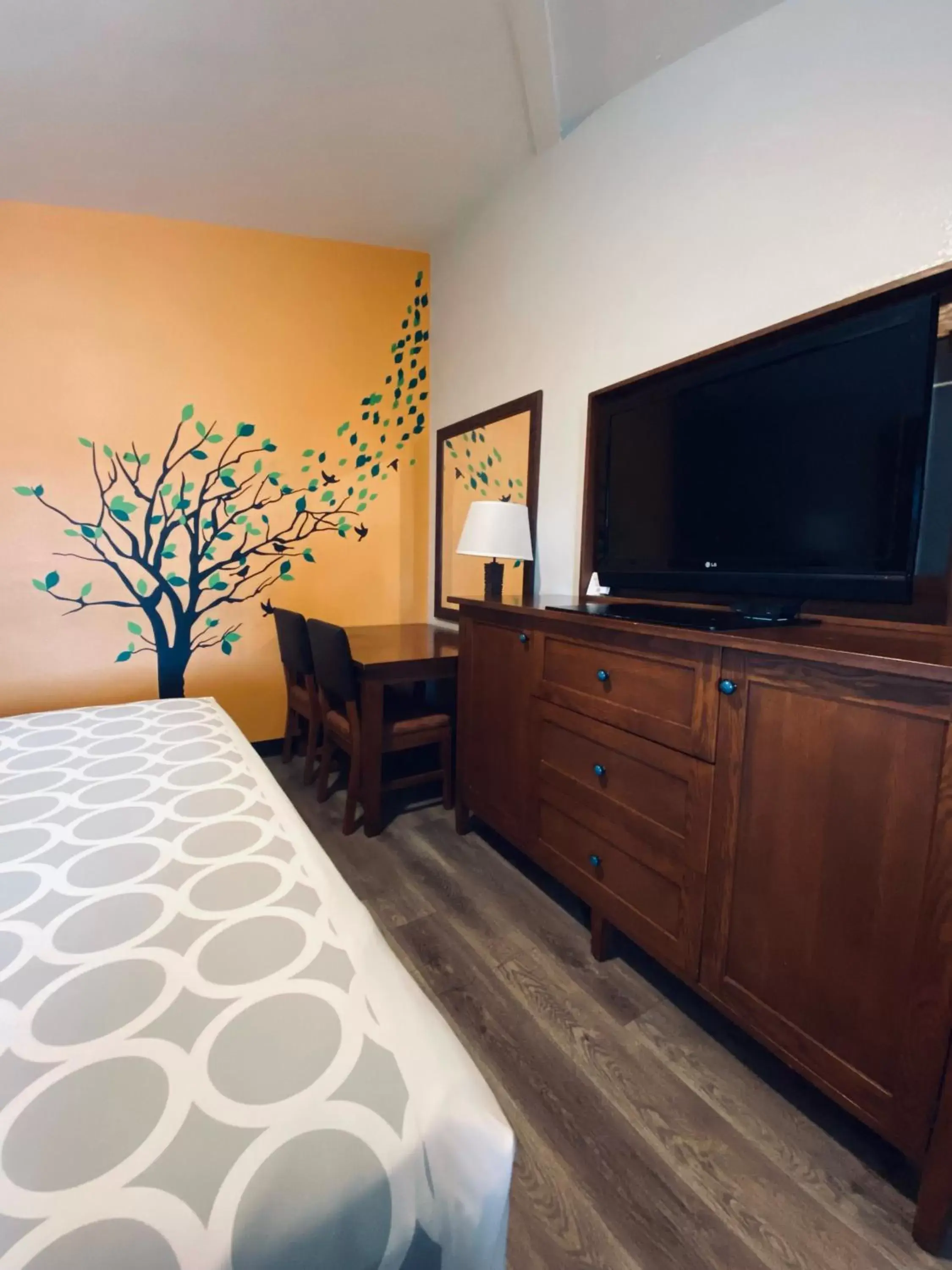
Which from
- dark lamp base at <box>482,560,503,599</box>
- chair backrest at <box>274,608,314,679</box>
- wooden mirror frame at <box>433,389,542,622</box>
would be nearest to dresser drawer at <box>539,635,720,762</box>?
wooden mirror frame at <box>433,389,542,622</box>

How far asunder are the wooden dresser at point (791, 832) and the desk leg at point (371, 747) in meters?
0.86

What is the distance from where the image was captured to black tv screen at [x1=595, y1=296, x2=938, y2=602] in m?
1.15

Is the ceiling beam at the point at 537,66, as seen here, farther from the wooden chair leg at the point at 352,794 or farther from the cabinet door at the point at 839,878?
the wooden chair leg at the point at 352,794

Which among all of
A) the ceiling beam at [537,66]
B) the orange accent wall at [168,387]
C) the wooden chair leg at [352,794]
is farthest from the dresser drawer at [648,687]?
the orange accent wall at [168,387]

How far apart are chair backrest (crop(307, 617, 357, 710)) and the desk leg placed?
0.20ft

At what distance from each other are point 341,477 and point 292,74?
5.38 feet

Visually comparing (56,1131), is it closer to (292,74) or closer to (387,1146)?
(387,1146)

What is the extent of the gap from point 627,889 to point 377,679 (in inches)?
47.6

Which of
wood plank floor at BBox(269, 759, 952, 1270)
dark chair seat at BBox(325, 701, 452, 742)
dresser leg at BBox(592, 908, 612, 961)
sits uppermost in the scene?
dark chair seat at BBox(325, 701, 452, 742)

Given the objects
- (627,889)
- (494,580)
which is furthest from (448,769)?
(627,889)

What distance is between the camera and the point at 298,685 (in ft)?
9.60

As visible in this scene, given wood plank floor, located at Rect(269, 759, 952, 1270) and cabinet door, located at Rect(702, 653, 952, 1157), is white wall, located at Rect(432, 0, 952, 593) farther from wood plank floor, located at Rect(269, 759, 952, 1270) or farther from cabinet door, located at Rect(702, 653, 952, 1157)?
wood plank floor, located at Rect(269, 759, 952, 1270)

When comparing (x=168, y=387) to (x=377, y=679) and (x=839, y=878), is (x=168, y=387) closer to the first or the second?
(x=377, y=679)

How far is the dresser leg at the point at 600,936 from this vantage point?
1603 millimetres
